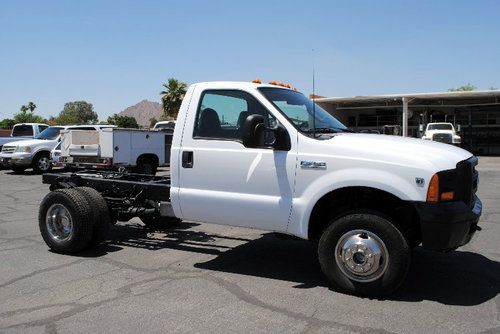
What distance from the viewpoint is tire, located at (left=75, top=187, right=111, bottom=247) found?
6.20 metres

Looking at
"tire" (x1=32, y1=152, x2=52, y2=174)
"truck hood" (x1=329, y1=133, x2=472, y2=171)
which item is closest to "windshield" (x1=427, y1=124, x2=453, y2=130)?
"tire" (x1=32, y1=152, x2=52, y2=174)

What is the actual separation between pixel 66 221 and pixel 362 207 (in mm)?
3784

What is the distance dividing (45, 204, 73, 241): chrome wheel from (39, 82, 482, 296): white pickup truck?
0.35 m

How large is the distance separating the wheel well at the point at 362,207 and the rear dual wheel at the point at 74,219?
2.79 meters

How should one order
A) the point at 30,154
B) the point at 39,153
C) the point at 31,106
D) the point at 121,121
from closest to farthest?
the point at 30,154, the point at 39,153, the point at 121,121, the point at 31,106

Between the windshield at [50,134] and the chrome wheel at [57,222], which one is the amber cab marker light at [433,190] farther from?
the windshield at [50,134]

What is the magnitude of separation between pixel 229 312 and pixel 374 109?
39466 mm

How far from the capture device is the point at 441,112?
39.9 meters

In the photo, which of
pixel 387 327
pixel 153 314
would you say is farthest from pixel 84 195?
pixel 387 327

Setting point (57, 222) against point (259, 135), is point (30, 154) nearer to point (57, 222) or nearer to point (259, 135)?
point (57, 222)

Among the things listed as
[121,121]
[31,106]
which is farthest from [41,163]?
[31,106]

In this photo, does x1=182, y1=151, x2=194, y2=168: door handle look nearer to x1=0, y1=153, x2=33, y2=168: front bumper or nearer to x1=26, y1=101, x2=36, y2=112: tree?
x1=0, y1=153, x2=33, y2=168: front bumper

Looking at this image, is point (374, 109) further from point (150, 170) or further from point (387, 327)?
point (387, 327)

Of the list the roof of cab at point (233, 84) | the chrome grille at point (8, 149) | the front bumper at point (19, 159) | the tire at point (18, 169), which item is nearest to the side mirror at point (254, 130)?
the roof of cab at point (233, 84)
